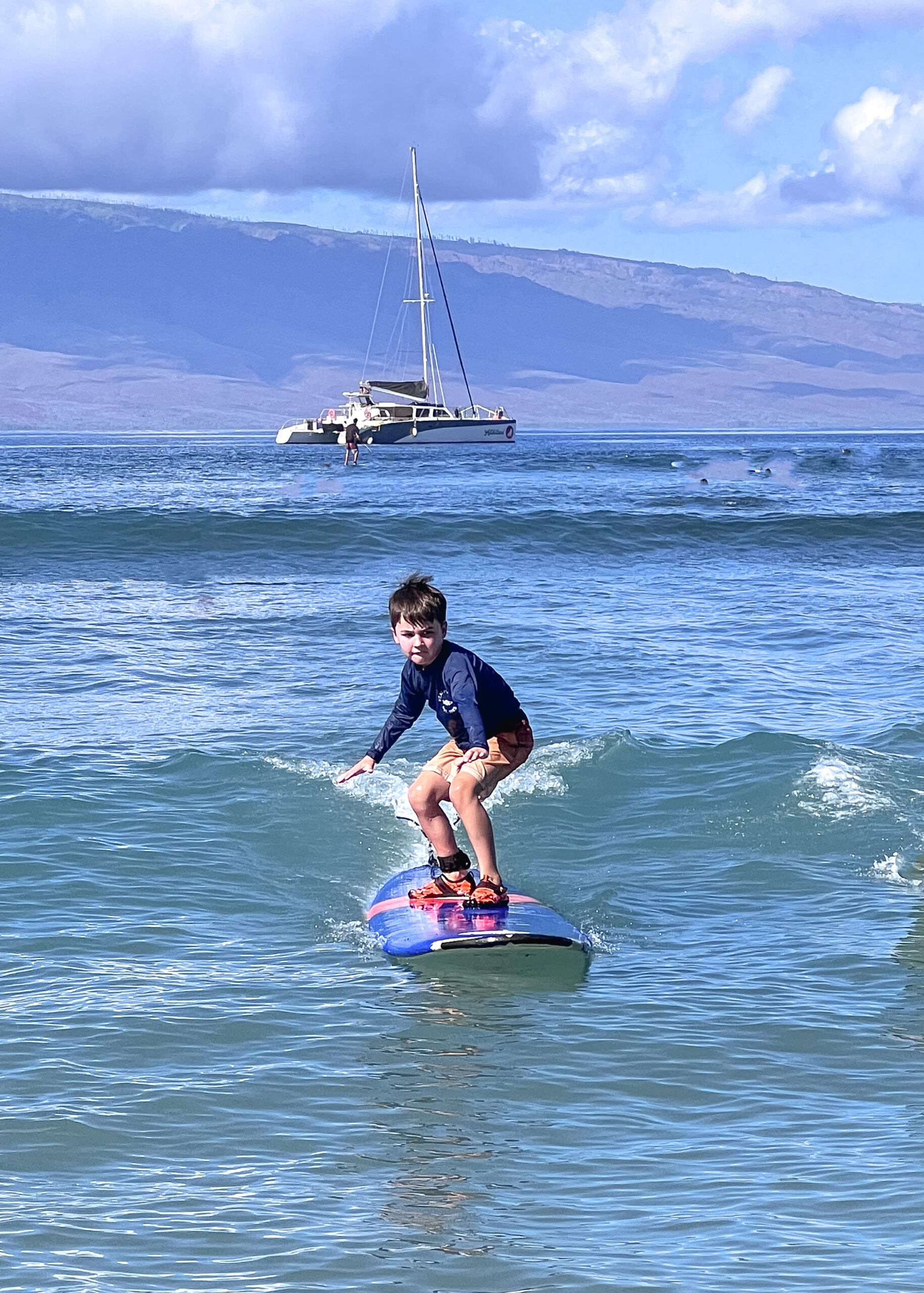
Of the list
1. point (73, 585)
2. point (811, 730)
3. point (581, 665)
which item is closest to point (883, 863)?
point (811, 730)

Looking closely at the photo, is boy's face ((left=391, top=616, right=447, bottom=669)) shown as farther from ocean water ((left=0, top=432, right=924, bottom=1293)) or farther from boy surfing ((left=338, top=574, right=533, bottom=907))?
ocean water ((left=0, top=432, right=924, bottom=1293))

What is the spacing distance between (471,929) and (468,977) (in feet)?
0.87

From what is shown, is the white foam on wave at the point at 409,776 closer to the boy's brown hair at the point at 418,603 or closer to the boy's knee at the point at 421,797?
the boy's knee at the point at 421,797

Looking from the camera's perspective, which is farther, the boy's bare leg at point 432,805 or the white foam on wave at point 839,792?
the white foam on wave at point 839,792

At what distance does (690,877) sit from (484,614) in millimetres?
11704

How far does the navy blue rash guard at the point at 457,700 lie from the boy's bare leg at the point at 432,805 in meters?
0.22

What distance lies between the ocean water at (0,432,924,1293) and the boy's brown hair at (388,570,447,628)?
63.6 inches

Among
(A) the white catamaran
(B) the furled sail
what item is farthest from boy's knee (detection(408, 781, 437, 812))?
(B) the furled sail

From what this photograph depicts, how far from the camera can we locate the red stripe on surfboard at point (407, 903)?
7914 millimetres

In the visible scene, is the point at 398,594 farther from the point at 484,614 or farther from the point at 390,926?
the point at 484,614

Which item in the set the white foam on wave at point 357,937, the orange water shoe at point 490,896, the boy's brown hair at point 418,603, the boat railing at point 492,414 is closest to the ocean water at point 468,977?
the white foam on wave at point 357,937

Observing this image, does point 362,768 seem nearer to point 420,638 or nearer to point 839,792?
point 420,638

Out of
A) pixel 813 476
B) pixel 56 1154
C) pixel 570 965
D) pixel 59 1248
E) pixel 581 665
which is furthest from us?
pixel 813 476

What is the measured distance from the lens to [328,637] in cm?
1844
